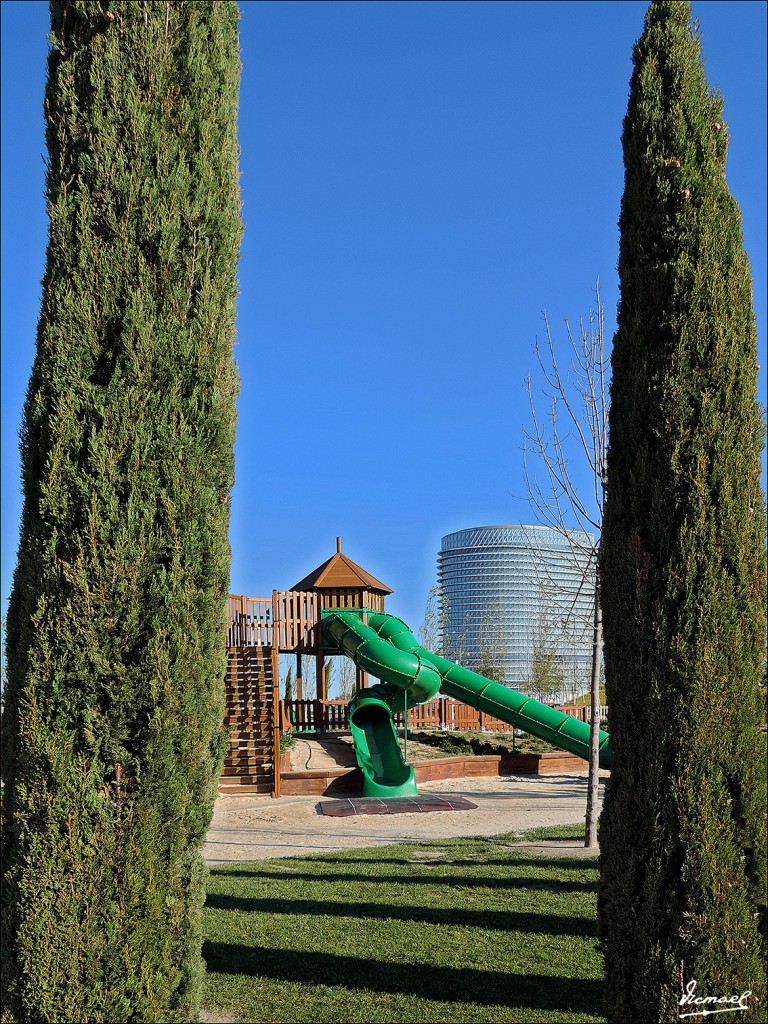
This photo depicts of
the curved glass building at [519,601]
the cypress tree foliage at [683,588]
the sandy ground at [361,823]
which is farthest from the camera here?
the curved glass building at [519,601]

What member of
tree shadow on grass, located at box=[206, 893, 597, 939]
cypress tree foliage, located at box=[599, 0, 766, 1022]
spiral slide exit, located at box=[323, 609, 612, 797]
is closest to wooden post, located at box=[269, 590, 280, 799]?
spiral slide exit, located at box=[323, 609, 612, 797]

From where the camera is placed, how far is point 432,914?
711cm

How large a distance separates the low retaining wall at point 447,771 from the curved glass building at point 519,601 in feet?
9.94

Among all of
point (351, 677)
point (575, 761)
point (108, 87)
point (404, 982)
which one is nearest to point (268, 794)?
point (575, 761)

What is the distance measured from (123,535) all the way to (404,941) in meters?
4.40

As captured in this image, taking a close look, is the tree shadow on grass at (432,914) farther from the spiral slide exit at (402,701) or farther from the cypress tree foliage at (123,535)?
the spiral slide exit at (402,701)

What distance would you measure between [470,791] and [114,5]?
15.0 metres

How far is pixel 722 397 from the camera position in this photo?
4.30m

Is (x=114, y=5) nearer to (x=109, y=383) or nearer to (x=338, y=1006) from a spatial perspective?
(x=109, y=383)

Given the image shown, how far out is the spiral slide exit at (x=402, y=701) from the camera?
635 inches

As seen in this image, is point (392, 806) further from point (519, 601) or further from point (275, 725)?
point (519, 601)

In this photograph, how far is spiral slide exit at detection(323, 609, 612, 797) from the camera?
1612cm

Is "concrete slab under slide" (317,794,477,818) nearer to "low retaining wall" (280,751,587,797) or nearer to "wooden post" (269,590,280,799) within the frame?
"low retaining wall" (280,751,587,797)

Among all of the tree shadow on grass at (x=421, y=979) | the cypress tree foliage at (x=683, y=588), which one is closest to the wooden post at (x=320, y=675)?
the tree shadow on grass at (x=421, y=979)
